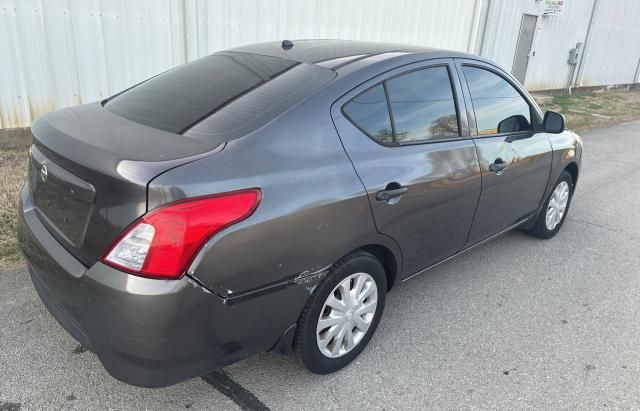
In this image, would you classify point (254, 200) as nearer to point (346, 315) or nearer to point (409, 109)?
point (346, 315)

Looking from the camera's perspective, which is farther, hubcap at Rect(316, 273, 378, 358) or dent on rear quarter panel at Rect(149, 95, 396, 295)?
hubcap at Rect(316, 273, 378, 358)

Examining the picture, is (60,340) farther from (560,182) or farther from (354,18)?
(354,18)

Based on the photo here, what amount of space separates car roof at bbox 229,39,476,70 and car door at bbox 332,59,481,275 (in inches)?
7.7

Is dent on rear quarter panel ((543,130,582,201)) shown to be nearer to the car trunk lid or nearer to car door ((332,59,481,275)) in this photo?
car door ((332,59,481,275))

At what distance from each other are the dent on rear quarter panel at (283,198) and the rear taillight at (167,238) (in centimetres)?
4

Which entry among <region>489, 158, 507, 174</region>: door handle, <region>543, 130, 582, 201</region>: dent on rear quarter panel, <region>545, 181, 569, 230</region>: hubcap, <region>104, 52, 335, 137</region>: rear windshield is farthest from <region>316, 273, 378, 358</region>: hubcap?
<region>545, 181, 569, 230</region>: hubcap

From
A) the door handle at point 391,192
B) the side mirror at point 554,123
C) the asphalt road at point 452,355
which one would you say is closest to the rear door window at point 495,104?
the side mirror at point 554,123

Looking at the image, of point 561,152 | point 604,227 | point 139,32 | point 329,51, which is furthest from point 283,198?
point 139,32

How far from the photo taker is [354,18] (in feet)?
27.7

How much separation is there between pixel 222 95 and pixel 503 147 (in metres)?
1.98

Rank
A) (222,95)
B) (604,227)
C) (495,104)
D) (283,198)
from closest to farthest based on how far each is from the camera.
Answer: (283,198)
(222,95)
(495,104)
(604,227)

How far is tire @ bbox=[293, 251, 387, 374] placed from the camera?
2.38 metres

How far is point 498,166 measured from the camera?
3.35 m

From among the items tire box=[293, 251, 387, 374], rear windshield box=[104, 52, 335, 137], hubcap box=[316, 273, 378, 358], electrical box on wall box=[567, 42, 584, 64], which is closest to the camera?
rear windshield box=[104, 52, 335, 137]
